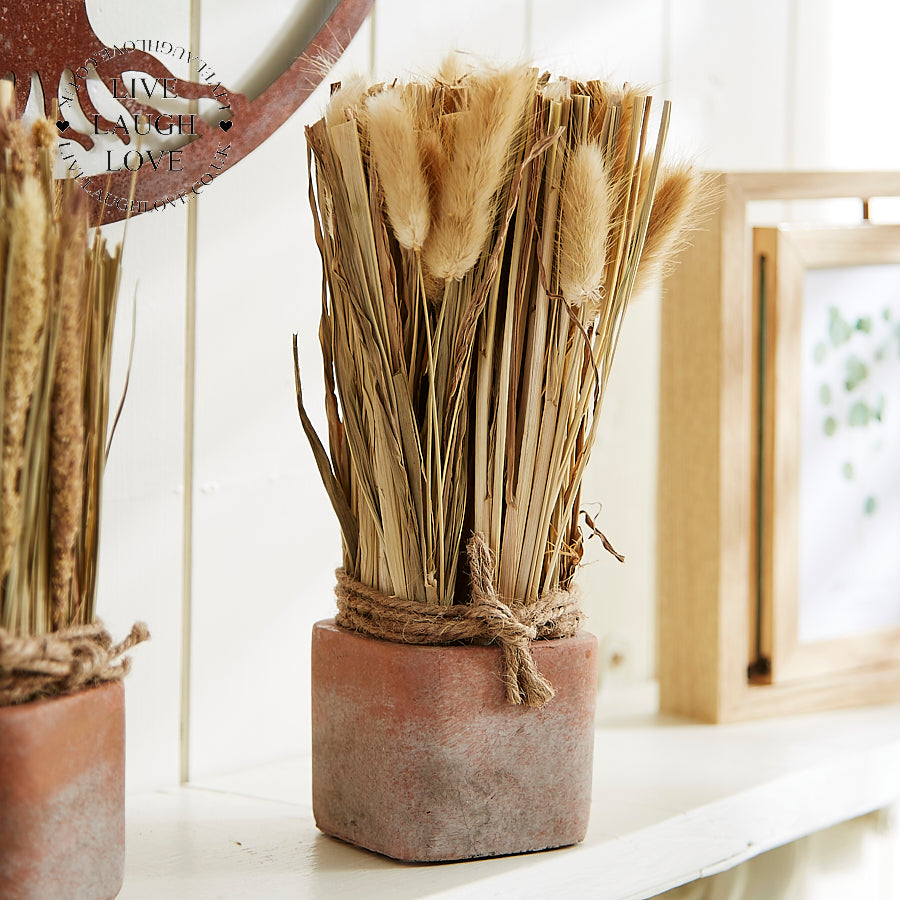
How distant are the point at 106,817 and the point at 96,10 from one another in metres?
0.40

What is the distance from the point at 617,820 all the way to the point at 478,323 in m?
0.28

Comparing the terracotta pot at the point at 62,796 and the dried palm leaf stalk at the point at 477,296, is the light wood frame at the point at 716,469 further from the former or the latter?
Result: the terracotta pot at the point at 62,796

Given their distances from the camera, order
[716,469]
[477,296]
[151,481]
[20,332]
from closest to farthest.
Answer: [20,332] → [477,296] → [151,481] → [716,469]

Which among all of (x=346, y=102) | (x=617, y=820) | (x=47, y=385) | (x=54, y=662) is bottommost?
(x=617, y=820)

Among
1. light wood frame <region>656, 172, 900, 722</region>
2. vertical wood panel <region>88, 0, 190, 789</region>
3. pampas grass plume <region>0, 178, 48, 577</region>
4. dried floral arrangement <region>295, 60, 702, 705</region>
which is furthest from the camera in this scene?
light wood frame <region>656, 172, 900, 722</region>

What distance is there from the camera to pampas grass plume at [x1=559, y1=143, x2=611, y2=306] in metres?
0.50

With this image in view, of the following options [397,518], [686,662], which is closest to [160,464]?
[397,518]

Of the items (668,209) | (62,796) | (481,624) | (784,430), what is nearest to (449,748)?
(481,624)

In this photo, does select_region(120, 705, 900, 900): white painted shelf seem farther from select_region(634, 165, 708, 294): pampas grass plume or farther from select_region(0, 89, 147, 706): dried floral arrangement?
select_region(634, 165, 708, 294): pampas grass plume

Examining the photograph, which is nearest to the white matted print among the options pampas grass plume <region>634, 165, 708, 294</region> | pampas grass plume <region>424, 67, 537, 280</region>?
pampas grass plume <region>634, 165, 708, 294</region>

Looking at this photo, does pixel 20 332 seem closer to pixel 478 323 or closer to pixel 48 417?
pixel 48 417

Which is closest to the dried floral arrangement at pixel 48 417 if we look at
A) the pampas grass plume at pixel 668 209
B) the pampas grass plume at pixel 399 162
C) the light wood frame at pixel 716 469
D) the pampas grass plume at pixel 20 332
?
the pampas grass plume at pixel 20 332

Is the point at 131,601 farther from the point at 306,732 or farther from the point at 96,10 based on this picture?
the point at 96,10

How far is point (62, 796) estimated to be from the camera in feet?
1.42
